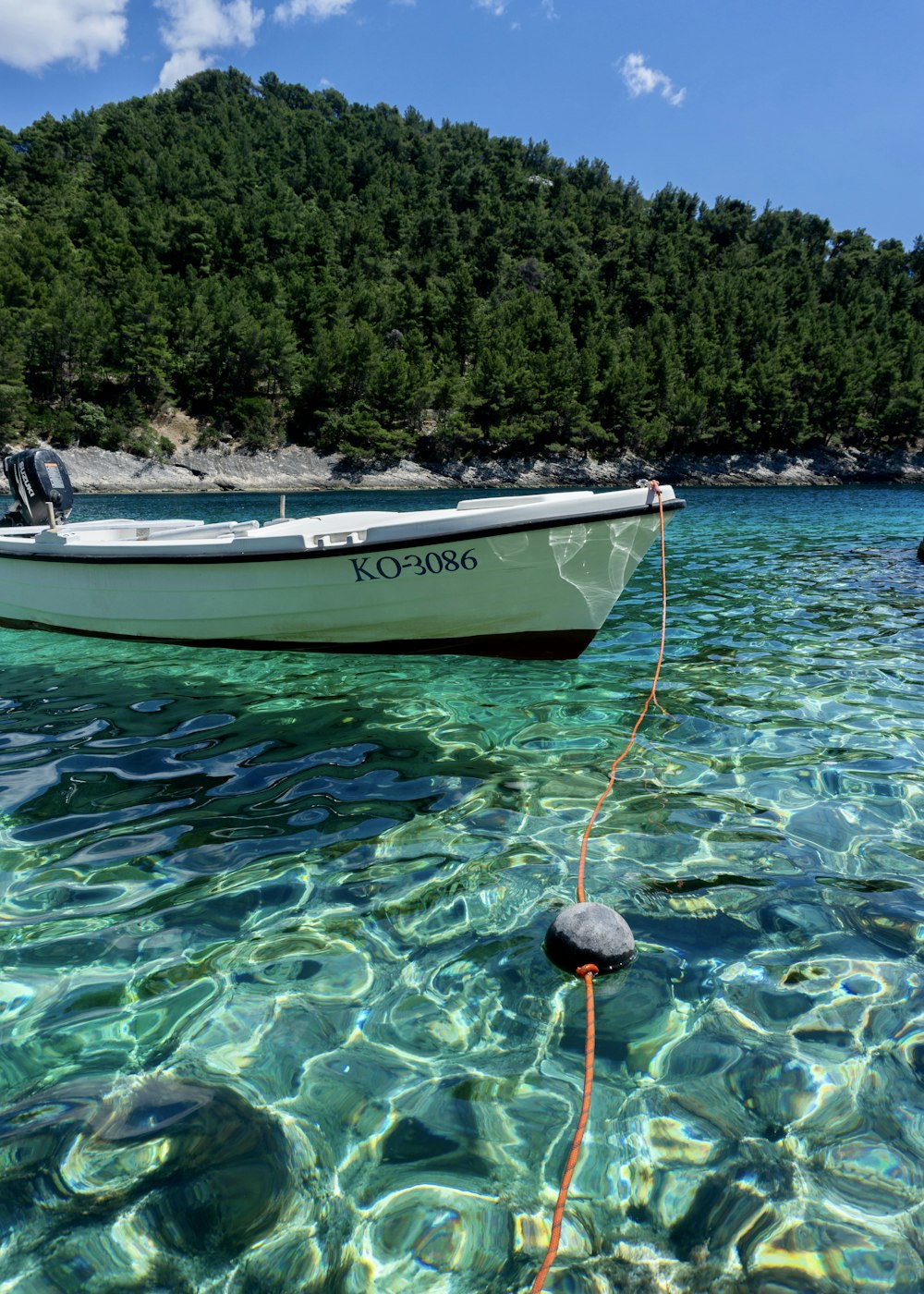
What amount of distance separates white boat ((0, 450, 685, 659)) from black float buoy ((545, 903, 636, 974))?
12.3 ft

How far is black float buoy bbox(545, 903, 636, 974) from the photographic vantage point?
8.95 ft

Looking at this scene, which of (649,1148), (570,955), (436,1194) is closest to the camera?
(436,1194)

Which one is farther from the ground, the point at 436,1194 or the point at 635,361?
the point at 635,361

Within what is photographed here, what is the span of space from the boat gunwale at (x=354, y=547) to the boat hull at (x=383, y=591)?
0.6 inches

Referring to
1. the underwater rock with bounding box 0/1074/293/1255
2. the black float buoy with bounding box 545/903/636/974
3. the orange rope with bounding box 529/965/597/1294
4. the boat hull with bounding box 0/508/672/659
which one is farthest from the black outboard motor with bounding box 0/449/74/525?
the orange rope with bounding box 529/965/597/1294

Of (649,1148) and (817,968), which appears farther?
(817,968)

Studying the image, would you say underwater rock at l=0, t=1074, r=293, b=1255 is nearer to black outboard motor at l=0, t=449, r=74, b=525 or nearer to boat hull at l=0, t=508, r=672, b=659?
boat hull at l=0, t=508, r=672, b=659

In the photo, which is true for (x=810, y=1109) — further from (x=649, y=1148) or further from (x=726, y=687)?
(x=726, y=687)

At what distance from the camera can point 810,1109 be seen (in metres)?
2.18

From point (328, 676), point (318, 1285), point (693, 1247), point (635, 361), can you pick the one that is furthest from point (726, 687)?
point (635, 361)

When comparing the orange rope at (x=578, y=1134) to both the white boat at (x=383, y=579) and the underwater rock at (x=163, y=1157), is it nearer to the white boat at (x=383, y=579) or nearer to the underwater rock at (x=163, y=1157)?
the underwater rock at (x=163, y=1157)

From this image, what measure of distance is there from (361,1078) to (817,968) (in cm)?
172

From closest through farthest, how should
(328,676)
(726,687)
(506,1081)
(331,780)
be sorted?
1. (506,1081)
2. (331,780)
3. (726,687)
4. (328,676)

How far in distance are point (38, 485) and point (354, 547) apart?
4.91 meters
